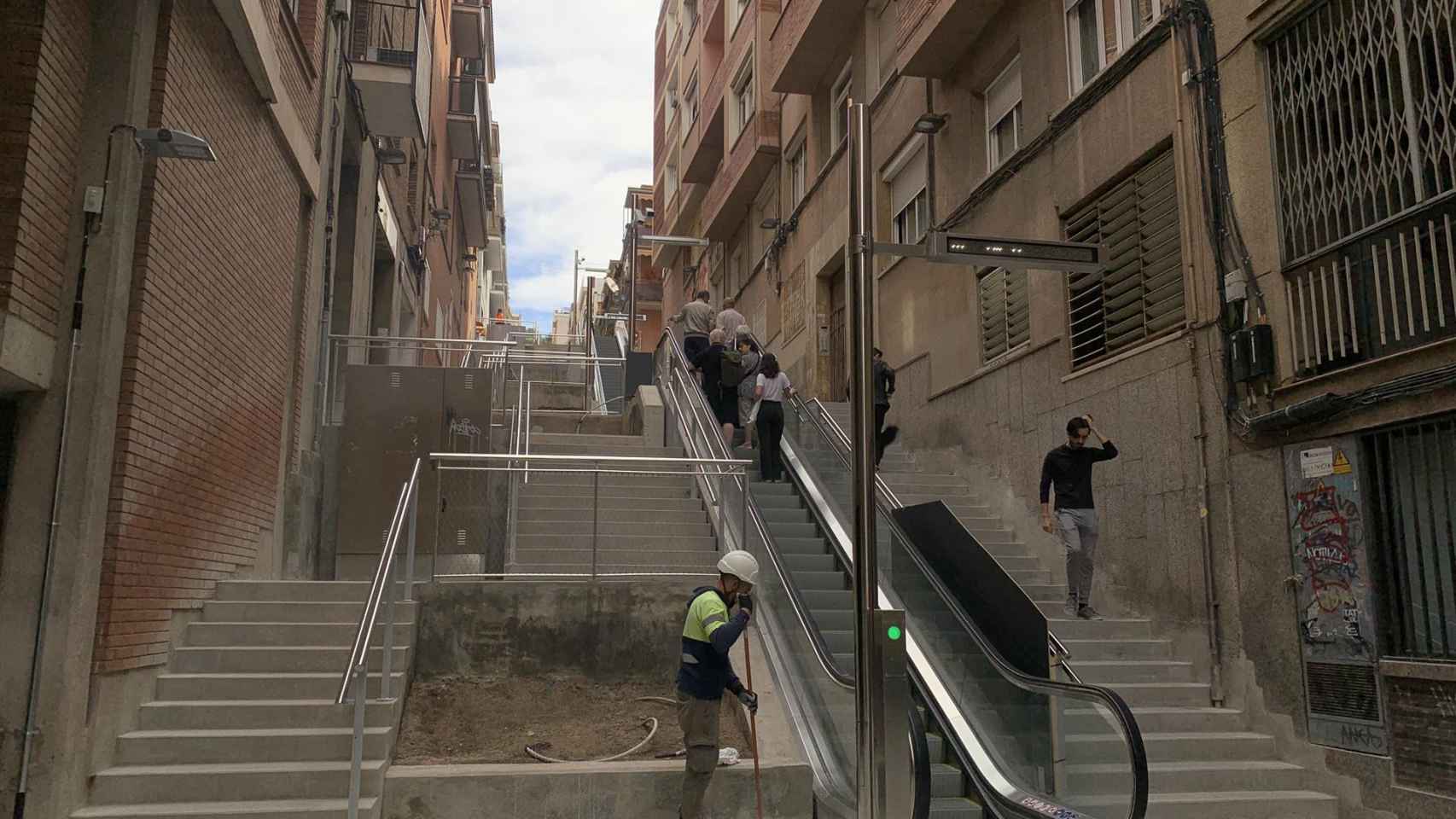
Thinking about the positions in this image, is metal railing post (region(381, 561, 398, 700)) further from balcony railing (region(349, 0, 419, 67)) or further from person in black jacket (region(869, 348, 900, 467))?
balcony railing (region(349, 0, 419, 67))

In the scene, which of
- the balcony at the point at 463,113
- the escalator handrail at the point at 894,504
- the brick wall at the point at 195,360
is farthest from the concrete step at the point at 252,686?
the balcony at the point at 463,113

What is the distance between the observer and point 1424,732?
6852 mm

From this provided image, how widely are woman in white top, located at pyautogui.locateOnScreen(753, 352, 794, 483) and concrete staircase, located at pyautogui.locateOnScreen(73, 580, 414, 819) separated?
16.0 feet

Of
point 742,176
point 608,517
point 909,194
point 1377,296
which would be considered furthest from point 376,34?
point 1377,296

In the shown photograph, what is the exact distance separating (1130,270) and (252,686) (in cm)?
875

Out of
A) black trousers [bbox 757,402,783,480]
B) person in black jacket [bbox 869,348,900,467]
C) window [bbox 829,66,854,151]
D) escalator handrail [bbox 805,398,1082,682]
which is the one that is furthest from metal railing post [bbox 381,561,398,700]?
window [bbox 829,66,854,151]

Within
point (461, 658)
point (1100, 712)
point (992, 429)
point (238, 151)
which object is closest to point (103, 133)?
point (238, 151)

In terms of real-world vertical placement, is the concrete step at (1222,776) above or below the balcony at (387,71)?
below

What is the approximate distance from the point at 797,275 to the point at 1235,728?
15.4 meters

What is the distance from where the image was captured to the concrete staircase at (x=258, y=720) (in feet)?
21.8

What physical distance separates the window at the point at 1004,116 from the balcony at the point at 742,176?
1045cm

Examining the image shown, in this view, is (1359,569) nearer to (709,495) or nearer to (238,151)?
(709,495)

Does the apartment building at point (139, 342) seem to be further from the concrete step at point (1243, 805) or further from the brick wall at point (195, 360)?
the concrete step at point (1243, 805)

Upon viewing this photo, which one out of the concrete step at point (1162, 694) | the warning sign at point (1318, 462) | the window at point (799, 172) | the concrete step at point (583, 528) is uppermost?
the window at point (799, 172)
